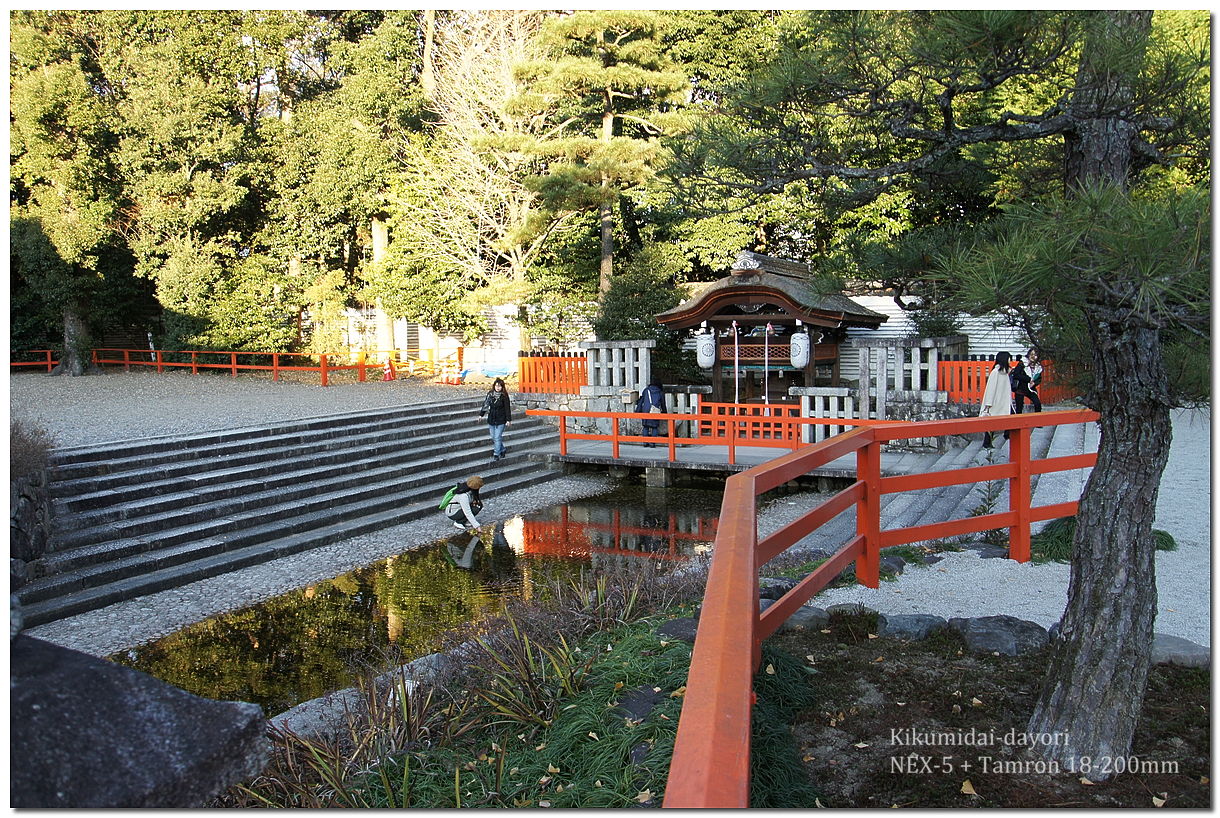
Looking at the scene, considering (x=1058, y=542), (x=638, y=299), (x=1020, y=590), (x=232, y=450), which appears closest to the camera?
(x=1020, y=590)

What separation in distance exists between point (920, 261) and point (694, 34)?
20.5 metres

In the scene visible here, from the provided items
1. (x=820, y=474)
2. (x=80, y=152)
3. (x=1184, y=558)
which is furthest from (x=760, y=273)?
(x=80, y=152)

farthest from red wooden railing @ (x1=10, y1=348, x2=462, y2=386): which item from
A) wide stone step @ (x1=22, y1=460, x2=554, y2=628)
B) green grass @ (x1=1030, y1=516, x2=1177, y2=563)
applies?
green grass @ (x1=1030, y1=516, x2=1177, y2=563)

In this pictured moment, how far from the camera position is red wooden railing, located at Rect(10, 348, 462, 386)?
2247cm

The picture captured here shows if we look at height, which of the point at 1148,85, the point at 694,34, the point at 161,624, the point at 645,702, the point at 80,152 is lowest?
the point at 161,624

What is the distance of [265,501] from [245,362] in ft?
51.1

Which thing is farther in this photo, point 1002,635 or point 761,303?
point 761,303

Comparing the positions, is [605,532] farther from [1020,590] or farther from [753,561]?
[753,561]

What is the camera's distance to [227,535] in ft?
29.7

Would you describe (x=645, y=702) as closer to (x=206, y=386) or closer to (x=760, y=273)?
(x=760, y=273)

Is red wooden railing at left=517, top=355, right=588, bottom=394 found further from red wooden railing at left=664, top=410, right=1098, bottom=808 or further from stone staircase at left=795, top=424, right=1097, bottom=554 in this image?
red wooden railing at left=664, top=410, right=1098, bottom=808

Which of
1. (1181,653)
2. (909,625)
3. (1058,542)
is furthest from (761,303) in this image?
(1181,653)

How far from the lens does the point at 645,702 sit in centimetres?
360

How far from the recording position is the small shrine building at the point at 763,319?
15203 mm
